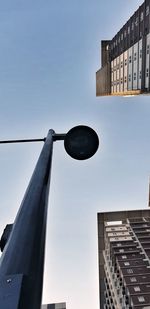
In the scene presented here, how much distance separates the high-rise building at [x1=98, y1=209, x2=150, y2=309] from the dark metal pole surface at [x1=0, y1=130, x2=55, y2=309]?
6612 centimetres

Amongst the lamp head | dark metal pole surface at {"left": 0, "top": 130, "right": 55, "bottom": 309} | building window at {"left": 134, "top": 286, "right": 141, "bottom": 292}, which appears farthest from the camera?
building window at {"left": 134, "top": 286, "right": 141, "bottom": 292}

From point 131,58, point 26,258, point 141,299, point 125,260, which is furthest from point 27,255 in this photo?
point 125,260

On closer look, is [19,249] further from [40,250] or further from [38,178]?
[38,178]

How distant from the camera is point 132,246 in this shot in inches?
3440

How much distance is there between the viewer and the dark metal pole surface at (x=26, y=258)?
3.05 m

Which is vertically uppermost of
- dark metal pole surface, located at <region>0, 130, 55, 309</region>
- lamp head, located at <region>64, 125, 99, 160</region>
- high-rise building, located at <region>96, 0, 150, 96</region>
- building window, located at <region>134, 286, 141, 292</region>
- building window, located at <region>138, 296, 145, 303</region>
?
high-rise building, located at <region>96, 0, 150, 96</region>

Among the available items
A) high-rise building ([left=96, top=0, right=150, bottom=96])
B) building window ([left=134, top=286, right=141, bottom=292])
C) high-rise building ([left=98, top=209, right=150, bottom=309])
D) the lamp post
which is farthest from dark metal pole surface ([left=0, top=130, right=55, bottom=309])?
building window ([left=134, top=286, right=141, bottom=292])

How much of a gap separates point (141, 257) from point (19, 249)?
84232 millimetres

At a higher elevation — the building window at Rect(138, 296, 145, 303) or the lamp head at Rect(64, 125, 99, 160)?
the lamp head at Rect(64, 125, 99, 160)

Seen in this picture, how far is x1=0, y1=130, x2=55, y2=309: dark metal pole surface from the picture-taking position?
305cm

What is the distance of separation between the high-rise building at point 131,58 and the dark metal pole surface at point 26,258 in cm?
5210

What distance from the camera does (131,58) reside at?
210ft

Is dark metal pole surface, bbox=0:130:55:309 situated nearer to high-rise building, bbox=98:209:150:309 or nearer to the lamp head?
the lamp head

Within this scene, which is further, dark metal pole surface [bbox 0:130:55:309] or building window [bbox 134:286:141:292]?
building window [bbox 134:286:141:292]
